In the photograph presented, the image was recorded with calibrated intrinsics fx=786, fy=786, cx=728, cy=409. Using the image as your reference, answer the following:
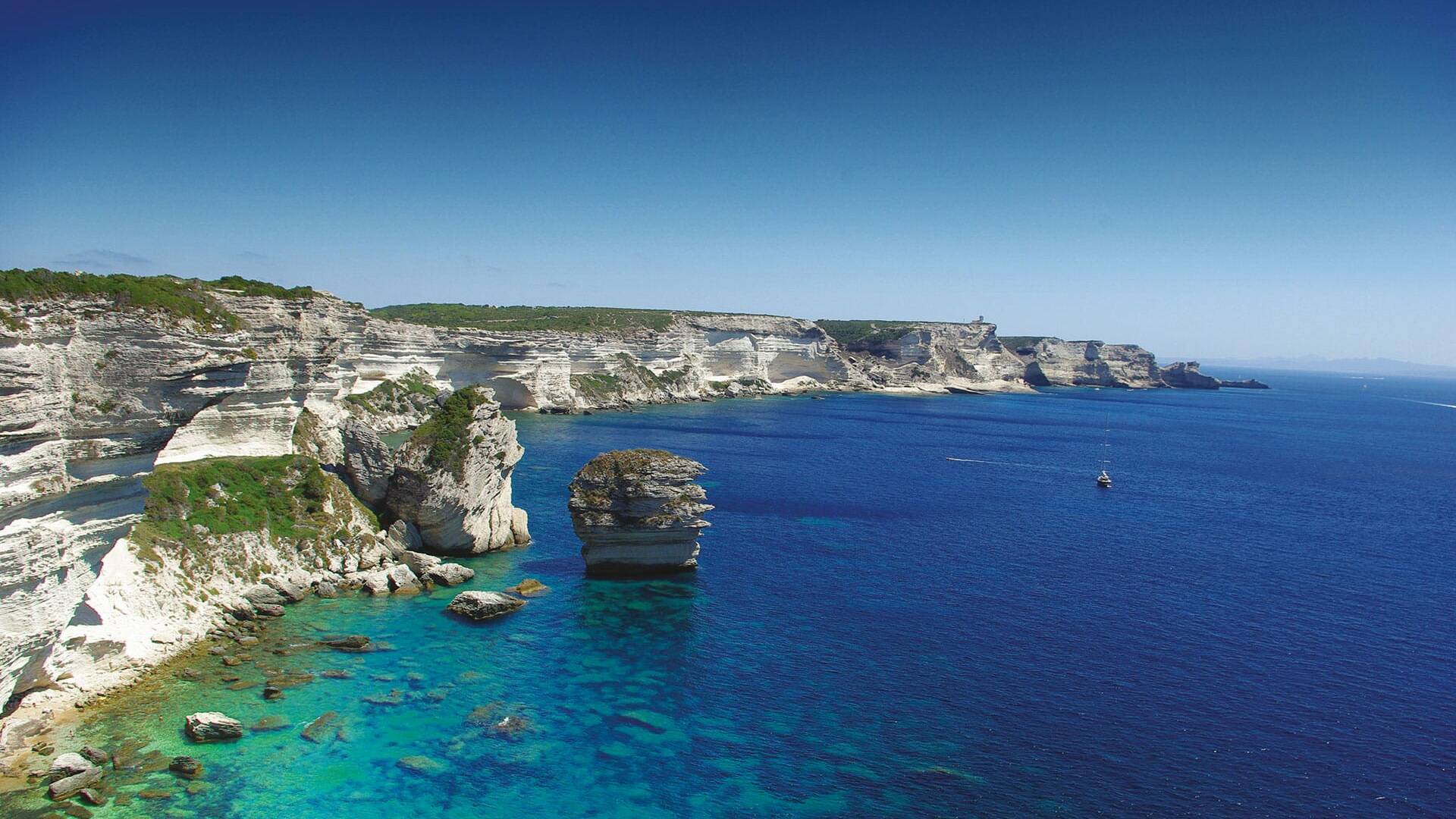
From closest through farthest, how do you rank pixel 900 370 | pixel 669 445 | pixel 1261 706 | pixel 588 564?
pixel 1261 706 → pixel 588 564 → pixel 669 445 → pixel 900 370

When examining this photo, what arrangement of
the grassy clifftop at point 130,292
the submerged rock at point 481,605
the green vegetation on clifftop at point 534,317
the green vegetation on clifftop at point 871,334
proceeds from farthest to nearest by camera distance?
the green vegetation on clifftop at point 871,334
the green vegetation on clifftop at point 534,317
the submerged rock at point 481,605
the grassy clifftop at point 130,292

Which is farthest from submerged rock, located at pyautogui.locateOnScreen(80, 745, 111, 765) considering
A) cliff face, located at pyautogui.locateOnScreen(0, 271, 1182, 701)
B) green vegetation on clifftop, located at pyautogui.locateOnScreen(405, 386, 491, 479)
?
green vegetation on clifftop, located at pyautogui.locateOnScreen(405, 386, 491, 479)

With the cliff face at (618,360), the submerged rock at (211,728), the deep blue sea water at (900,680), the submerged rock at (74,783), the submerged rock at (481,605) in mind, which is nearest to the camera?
the submerged rock at (74,783)

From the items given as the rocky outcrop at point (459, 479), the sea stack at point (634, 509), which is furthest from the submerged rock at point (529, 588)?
the rocky outcrop at point (459, 479)

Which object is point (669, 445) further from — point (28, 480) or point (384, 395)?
point (28, 480)

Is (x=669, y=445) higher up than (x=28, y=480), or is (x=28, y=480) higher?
(x=28, y=480)

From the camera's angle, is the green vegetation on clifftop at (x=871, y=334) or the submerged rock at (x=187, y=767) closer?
the submerged rock at (x=187, y=767)

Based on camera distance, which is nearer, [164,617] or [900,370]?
[164,617]

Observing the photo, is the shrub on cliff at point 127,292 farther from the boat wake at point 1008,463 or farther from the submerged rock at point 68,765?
the boat wake at point 1008,463

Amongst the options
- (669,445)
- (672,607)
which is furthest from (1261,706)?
(669,445)
